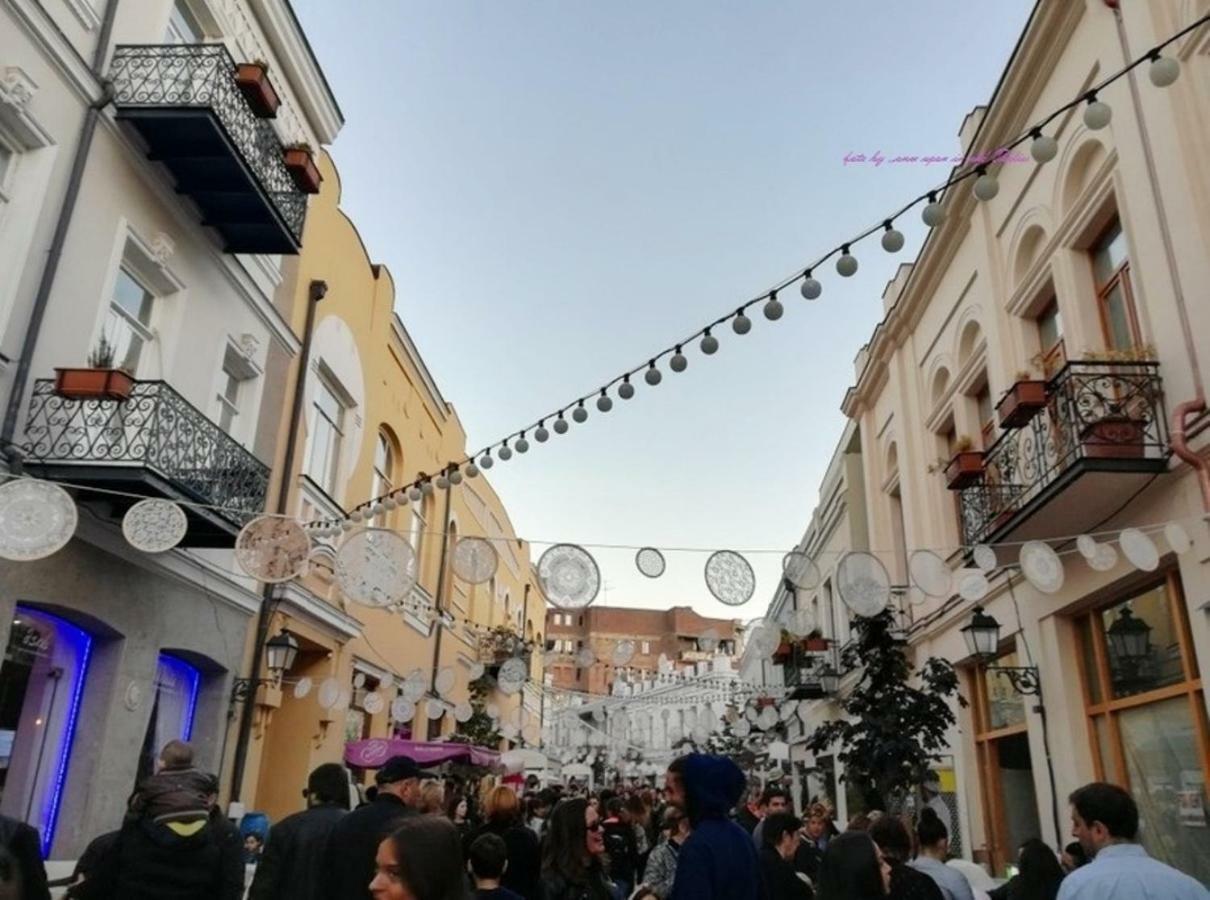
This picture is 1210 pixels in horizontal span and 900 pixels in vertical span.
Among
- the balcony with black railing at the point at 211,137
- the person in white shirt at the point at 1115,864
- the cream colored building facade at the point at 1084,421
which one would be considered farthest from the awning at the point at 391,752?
the person in white shirt at the point at 1115,864

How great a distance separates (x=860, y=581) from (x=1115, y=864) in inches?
234

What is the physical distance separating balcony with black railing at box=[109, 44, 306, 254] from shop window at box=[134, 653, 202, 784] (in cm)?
519

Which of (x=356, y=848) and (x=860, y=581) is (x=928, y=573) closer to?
(x=860, y=581)

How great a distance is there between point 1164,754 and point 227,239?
11.6m

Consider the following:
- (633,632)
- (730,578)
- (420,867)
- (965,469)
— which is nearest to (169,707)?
(730,578)

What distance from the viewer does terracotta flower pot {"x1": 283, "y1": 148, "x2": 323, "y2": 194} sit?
11.7 meters

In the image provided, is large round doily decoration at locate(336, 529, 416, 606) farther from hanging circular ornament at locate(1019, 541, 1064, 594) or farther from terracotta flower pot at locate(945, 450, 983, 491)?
terracotta flower pot at locate(945, 450, 983, 491)

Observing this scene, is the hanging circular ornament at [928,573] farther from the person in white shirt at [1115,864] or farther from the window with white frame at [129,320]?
the window with white frame at [129,320]

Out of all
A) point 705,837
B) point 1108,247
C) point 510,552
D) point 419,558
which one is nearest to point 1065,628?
point 1108,247

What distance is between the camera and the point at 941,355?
14.2 meters

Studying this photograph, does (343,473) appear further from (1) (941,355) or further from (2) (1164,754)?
(2) (1164,754)

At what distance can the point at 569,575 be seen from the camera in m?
9.56

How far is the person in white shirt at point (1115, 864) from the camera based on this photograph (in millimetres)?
3330

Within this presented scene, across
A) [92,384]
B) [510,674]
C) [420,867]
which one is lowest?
[420,867]
